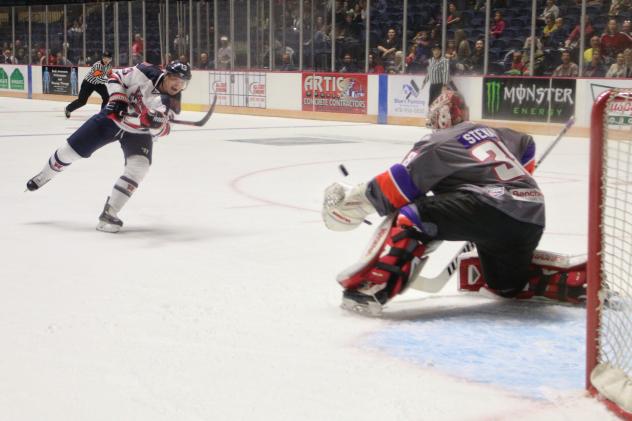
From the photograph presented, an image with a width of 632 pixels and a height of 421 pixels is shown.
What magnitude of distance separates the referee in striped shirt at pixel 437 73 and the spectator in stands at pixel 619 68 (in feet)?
8.82

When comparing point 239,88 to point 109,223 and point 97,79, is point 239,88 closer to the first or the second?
point 97,79

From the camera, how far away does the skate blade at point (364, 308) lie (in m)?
3.36

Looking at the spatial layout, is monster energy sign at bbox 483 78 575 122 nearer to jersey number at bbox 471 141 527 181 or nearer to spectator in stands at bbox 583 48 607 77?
spectator in stands at bbox 583 48 607 77

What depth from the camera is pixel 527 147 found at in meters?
3.56

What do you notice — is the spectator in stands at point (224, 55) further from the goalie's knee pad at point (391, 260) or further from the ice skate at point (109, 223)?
the goalie's knee pad at point (391, 260)

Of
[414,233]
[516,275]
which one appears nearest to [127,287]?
[414,233]

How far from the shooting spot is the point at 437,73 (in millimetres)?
14656

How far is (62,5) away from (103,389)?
70.9ft

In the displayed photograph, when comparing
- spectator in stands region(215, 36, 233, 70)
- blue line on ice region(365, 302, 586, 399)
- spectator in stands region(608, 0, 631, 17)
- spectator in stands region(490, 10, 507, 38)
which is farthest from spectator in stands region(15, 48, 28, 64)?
blue line on ice region(365, 302, 586, 399)

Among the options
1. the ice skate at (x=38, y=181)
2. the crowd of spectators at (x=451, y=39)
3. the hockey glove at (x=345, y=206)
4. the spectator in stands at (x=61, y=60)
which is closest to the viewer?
the hockey glove at (x=345, y=206)

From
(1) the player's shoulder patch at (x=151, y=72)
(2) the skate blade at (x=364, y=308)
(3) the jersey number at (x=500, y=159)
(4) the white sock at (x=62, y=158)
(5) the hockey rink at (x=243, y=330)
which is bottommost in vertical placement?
(5) the hockey rink at (x=243, y=330)

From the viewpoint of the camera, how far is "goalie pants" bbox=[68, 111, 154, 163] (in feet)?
18.3

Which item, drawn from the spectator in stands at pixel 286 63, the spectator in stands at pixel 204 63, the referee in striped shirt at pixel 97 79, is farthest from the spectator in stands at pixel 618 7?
the spectator in stands at pixel 204 63

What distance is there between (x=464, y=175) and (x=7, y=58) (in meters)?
23.3
